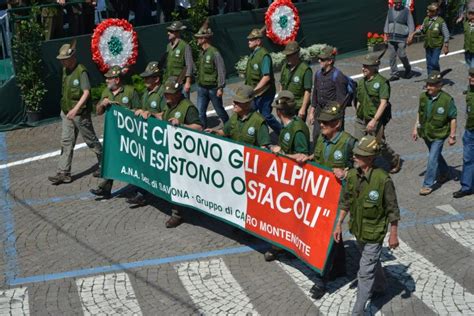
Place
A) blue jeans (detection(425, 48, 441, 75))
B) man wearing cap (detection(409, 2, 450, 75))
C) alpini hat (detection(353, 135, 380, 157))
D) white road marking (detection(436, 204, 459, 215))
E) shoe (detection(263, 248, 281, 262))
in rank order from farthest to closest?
blue jeans (detection(425, 48, 441, 75)) → man wearing cap (detection(409, 2, 450, 75)) → white road marking (detection(436, 204, 459, 215)) → shoe (detection(263, 248, 281, 262)) → alpini hat (detection(353, 135, 380, 157))

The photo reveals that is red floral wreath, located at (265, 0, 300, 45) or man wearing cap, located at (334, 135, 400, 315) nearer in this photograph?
man wearing cap, located at (334, 135, 400, 315)

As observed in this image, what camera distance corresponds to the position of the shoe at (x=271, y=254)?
34.0ft

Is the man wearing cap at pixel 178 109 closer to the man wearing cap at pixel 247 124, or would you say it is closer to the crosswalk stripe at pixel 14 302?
the man wearing cap at pixel 247 124

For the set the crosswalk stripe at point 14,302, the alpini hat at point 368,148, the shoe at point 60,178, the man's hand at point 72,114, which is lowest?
the crosswalk stripe at point 14,302

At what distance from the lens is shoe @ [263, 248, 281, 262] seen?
10.4 metres

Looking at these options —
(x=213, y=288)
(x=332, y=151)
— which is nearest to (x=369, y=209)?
(x=332, y=151)

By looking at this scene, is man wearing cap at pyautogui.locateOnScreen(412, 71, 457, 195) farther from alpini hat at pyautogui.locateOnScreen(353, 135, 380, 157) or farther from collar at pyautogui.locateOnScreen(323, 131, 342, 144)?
alpini hat at pyautogui.locateOnScreen(353, 135, 380, 157)

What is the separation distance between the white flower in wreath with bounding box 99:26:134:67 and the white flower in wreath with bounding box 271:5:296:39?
3.96 m

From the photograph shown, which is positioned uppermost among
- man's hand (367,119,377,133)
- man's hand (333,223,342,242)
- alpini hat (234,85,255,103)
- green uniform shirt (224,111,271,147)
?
alpini hat (234,85,255,103)

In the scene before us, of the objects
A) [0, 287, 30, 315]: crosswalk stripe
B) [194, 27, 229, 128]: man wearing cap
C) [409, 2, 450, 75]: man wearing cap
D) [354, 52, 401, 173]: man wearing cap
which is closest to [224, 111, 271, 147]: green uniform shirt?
[354, 52, 401, 173]: man wearing cap

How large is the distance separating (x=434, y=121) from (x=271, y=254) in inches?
131

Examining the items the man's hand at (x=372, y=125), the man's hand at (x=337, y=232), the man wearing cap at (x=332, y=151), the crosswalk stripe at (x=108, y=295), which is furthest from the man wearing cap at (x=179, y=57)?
the man's hand at (x=337, y=232)

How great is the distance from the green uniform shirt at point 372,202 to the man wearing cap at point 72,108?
5.74 m

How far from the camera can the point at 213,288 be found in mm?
9820
